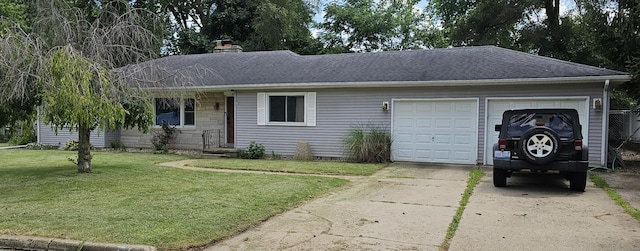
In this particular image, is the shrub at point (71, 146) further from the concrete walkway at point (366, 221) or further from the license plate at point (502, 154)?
the license plate at point (502, 154)

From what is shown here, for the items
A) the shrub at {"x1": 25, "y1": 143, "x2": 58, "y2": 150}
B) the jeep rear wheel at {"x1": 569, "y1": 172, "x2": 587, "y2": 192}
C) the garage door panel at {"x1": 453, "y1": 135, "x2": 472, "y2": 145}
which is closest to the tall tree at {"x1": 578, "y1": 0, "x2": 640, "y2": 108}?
the garage door panel at {"x1": 453, "y1": 135, "x2": 472, "y2": 145}

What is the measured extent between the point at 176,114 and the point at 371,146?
764cm

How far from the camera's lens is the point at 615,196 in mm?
7488

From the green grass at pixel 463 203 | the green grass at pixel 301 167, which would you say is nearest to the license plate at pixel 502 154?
the green grass at pixel 463 203

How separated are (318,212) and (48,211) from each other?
365cm

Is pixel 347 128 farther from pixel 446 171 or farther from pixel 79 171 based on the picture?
pixel 79 171

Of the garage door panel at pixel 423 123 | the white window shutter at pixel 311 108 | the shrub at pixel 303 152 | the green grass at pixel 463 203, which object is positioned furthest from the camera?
the white window shutter at pixel 311 108

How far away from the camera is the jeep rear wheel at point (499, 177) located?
8305 millimetres

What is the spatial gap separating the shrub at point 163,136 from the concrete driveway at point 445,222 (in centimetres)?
958

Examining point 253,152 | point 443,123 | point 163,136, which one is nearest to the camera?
point 443,123

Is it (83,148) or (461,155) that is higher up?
(83,148)

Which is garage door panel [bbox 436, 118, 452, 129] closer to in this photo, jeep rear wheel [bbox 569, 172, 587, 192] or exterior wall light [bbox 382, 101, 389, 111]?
exterior wall light [bbox 382, 101, 389, 111]

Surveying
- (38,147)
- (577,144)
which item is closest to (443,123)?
(577,144)

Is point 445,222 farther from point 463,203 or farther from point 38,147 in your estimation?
point 38,147
